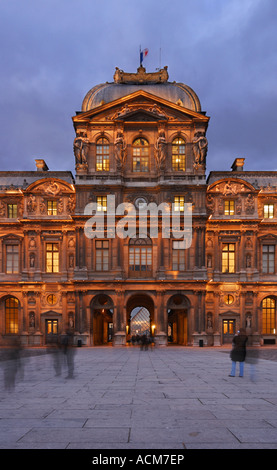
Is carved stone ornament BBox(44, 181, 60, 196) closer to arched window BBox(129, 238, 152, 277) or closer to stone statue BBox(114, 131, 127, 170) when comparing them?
stone statue BBox(114, 131, 127, 170)

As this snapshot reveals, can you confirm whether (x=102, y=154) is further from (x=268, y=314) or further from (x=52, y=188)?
(x=268, y=314)

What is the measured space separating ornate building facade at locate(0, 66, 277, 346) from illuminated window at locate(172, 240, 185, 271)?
4.0 inches

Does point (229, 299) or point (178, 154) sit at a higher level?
point (178, 154)

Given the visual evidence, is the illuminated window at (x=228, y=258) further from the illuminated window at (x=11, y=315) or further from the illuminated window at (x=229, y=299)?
the illuminated window at (x=11, y=315)

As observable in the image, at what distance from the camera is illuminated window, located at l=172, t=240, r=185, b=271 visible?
4534cm

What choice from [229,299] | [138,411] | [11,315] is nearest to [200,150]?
[229,299]

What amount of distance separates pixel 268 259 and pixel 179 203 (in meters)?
11.6

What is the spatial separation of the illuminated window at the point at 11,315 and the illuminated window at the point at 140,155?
763 inches

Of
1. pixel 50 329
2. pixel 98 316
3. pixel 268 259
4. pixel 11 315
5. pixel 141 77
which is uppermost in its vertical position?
pixel 141 77

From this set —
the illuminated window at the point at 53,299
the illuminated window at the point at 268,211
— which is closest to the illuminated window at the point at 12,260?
the illuminated window at the point at 53,299

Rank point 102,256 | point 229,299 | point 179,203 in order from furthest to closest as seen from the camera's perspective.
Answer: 1. point 229,299
2. point 179,203
3. point 102,256

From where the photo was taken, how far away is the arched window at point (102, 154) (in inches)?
1863

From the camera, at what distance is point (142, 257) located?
45531 mm

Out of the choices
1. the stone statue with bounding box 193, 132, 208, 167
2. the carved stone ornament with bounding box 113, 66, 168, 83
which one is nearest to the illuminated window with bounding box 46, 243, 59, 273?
the stone statue with bounding box 193, 132, 208, 167
